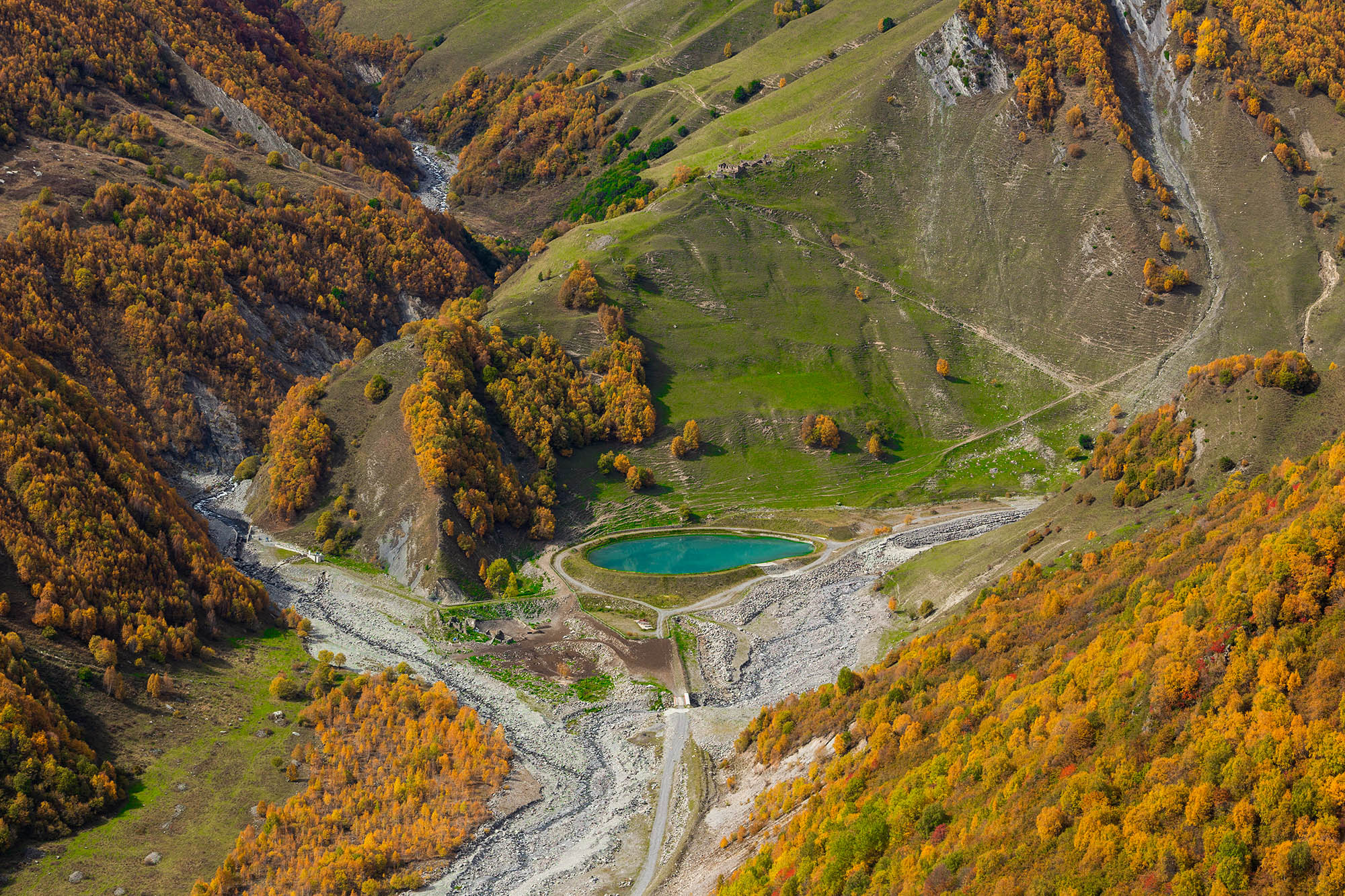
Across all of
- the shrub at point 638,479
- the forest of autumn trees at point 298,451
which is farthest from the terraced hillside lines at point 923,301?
the forest of autumn trees at point 298,451

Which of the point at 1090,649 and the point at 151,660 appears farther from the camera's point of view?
the point at 151,660

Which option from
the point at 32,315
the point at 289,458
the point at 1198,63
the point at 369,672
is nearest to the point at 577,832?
the point at 369,672

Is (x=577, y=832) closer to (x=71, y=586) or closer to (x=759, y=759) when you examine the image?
A: (x=759, y=759)

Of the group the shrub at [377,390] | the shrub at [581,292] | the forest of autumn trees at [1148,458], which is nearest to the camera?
the forest of autumn trees at [1148,458]

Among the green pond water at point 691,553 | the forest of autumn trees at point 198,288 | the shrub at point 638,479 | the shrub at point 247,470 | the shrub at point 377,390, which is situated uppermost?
the forest of autumn trees at point 198,288

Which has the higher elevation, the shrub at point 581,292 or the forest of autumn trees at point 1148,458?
the shrub at point 581,292

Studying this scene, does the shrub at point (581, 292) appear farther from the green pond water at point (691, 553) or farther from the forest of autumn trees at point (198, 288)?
the green pond water at point (691, 553)

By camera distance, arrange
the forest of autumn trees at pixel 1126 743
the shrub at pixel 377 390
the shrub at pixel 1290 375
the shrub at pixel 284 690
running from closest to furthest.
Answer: the forest of autumn trees at pixel 1126 743 → the shrub at pixel 1290 375 → the shrub at pixel 284 690 → the shrub at pixel 377 390
